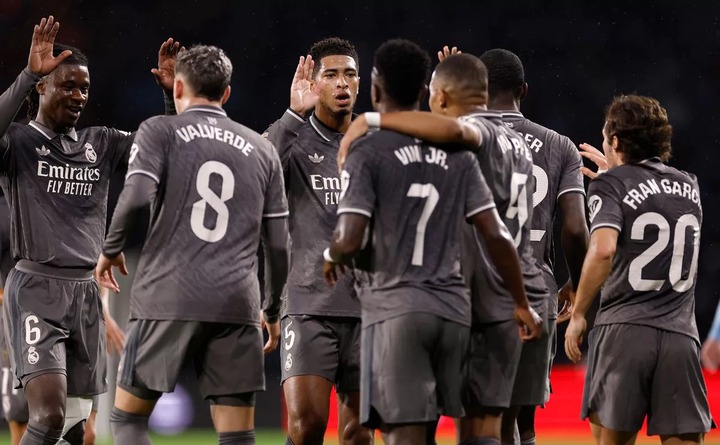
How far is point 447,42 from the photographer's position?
53.4 ft

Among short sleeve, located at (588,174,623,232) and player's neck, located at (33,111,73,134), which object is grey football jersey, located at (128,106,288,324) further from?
short sleeve, located at (588,174,623,232)

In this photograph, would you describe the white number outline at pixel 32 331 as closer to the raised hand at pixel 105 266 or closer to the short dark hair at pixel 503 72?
the raised hand at pixel 105 266

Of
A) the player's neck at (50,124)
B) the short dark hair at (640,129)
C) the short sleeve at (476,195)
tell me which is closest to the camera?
the short sleeve at (476,195)

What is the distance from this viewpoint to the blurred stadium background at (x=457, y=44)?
15438 mm

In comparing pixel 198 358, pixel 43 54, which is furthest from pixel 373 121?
pixel 43 54

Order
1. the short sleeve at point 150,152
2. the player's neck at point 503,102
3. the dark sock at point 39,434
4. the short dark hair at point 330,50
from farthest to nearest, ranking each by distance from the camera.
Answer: the short dark hair at point 330,50 → the player's neck at point 503,102 → the dark sock at point 39,434 → the short sleeve at point 150,152

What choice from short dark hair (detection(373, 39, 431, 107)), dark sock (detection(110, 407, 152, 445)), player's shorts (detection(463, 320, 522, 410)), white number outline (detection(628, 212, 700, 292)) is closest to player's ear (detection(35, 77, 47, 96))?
dark sock (detection(110, 407, 152, 445))

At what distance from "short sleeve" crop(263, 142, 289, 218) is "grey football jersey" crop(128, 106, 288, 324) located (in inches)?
6.4

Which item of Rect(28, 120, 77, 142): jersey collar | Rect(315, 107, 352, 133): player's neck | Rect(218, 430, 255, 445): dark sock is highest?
Rect(315, 107, 352, 133): player's neck

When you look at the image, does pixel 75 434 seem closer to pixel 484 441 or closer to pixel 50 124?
pixel 50 124

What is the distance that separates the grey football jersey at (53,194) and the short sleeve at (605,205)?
2.70 metres

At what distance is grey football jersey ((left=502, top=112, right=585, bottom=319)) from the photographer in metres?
5.78

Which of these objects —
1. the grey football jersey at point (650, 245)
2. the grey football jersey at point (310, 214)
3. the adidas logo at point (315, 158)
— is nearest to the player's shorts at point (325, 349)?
the grey football jersey at point (310, 214)

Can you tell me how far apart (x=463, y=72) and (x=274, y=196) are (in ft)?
3.34
